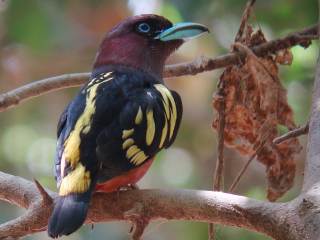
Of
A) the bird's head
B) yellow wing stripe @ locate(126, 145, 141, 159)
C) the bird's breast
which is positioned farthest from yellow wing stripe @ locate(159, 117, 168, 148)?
the bird's head

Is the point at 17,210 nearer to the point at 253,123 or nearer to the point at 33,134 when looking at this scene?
the point at 33,134

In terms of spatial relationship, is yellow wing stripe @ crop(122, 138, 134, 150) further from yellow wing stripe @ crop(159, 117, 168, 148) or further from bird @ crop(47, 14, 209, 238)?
yellow wing stripe @ crop(159, 117, 168, 148)

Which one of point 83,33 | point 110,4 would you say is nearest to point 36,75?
point 83,33

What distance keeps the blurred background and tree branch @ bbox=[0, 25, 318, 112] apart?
1.55m

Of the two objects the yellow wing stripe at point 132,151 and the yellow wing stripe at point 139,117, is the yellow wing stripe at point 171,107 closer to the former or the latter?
the yellow wing stripe at point 139,117

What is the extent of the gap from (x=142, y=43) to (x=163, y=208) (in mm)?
1473

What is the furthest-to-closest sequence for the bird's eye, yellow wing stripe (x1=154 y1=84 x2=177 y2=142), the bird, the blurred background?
the blurred background < the bird's eye < yellow wing stripe (x1=154 y1=84 x2=177 y2=142) < the bird

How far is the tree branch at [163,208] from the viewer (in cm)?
264

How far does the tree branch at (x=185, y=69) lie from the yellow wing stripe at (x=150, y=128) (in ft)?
2.13

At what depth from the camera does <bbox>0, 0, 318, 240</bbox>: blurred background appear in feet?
19.1

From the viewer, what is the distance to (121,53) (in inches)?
160

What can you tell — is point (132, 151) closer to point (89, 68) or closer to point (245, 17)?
point (245, 17)

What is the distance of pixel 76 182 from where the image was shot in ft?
9.55

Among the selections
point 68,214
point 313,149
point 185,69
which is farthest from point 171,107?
point 68,214
